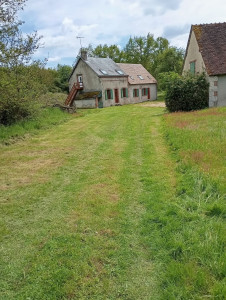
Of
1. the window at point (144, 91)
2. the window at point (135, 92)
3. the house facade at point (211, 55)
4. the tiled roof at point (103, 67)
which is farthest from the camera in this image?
the window at point (144, 91)

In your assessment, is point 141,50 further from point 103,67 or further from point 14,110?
point 14,110

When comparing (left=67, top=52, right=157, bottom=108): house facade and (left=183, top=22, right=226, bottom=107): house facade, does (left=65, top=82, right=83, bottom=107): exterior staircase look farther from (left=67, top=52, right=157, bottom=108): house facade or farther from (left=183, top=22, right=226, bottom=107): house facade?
(left=183, top=22, right=226, bottom=107): house facade

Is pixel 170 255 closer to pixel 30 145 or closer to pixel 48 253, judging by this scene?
pixel 48 253

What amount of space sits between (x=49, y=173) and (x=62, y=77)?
34457mm

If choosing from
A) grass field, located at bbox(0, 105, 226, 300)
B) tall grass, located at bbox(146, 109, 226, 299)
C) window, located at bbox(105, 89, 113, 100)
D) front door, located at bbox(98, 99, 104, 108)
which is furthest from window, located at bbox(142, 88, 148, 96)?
tall grass, located at bbox(146, 109, 226, 299)

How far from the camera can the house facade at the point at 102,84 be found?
26.7 meters

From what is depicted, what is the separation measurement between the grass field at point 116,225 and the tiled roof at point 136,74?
85.6ft

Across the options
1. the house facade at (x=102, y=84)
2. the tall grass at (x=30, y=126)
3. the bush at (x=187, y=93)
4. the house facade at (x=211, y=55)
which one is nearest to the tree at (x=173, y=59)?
the house facade at (x=102, y=84)

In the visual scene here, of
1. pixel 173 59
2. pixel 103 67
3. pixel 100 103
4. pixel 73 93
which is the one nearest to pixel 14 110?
pixel 100 103

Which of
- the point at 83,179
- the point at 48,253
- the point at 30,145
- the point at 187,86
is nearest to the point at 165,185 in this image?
the point at 83,179

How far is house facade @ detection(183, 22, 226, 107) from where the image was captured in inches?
647

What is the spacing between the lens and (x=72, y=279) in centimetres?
265

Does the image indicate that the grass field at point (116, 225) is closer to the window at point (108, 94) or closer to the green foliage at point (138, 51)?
the window at point (108, 94)

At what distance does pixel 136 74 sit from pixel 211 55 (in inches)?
659
